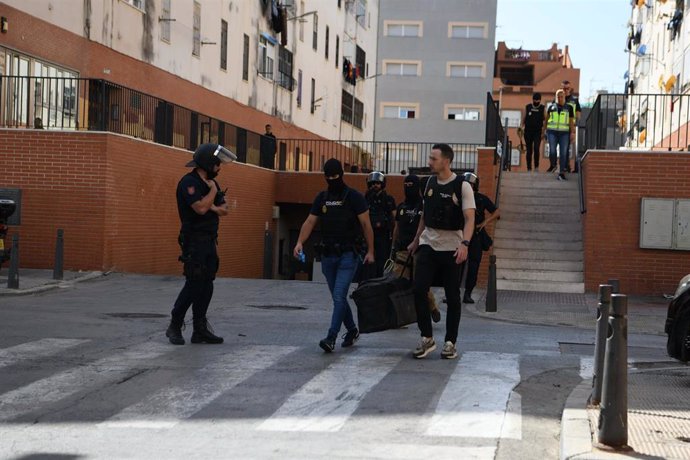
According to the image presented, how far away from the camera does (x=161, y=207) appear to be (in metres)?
22.6

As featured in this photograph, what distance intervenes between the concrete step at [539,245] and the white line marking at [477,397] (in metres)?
10.2

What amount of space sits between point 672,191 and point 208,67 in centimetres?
1826

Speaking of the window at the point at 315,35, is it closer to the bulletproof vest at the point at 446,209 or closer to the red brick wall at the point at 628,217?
the red brick wall at the point at 628,217

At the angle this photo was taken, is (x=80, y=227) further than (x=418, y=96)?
No

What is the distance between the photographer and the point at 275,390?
25.6 ft

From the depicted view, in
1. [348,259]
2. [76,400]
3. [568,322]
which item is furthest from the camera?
[568,322]

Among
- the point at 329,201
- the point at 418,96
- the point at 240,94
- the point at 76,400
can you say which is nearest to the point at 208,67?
the point at 240,94

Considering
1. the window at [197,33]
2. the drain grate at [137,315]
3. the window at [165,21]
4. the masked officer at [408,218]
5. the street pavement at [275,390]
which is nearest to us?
the street pavement at [275,390]

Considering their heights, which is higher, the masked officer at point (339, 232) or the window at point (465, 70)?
the window at point (465, 70)

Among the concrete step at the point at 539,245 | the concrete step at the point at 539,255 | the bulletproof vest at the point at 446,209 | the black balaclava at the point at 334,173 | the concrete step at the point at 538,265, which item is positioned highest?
the black balaclava at the point at 334,173

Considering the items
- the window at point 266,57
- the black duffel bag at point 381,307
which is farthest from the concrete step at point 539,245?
the window at point 266,57

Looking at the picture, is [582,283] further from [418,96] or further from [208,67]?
[418,96]

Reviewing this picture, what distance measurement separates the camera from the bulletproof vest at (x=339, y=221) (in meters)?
9.84

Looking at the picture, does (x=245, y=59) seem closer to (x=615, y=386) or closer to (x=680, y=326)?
(x=680, y=326)
